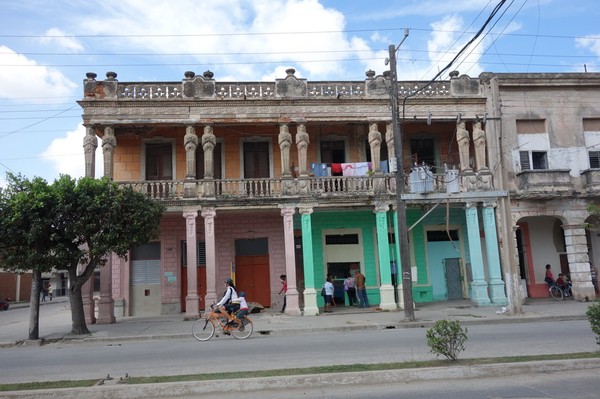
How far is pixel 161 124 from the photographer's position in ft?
62.3

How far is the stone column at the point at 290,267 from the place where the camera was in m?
18.4

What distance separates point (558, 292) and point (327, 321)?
10.9m

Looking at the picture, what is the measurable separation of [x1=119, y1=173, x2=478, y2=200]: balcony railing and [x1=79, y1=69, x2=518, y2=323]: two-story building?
64 mm

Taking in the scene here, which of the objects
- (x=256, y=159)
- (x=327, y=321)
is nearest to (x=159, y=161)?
(x=256, y=159)

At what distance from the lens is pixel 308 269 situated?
1880 centimetres

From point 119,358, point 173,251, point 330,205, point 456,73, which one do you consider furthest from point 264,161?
point 119,358

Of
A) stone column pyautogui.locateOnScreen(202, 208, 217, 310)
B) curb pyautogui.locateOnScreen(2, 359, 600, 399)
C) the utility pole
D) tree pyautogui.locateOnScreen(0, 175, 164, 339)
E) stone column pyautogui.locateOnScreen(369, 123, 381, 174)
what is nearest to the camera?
curb pyautogui.locateOnScreen(2, 359, 600, 399)

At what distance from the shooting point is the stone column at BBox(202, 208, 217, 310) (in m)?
18.2

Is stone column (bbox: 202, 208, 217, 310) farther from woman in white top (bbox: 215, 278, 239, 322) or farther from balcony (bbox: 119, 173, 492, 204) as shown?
woman in white top (bbox: 215, 278, 239, 322)

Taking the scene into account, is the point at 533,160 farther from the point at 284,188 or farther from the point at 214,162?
the point at 214,162

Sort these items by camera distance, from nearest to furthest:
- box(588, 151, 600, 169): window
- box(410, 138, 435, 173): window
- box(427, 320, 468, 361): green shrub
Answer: box(427, 320, 468, 361): green shrub < box(588, 151, 600, 169): window < box(410, 138, 435, 173): window

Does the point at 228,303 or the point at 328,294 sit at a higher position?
the point at 228,303

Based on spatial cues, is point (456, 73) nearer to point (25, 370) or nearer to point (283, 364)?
point (283, 364)

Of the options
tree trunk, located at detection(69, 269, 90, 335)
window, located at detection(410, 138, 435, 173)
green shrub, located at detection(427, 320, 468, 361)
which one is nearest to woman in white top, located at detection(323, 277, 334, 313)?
window, located at detection(410, 138, 435, 173)
